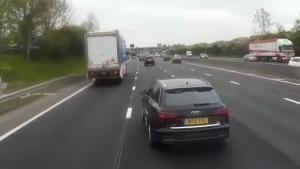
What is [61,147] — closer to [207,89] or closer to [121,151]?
[121,151]

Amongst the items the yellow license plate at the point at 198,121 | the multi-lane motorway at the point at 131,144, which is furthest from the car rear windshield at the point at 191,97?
the multi-lane motorway at the point at 131,144

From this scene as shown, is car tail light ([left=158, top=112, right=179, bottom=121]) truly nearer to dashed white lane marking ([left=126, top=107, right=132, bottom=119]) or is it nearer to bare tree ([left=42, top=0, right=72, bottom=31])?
dashed white lane marking ([left=126, top=107, right=132, bottom=119])

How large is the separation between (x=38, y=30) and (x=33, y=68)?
8.03 metres

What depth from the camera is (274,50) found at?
217ft

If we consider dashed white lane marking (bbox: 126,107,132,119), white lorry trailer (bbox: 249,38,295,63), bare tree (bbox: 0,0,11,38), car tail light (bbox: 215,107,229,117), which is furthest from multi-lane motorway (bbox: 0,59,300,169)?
white lorry trailer (bbox: 249,38,295,63)

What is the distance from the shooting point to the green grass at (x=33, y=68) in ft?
138

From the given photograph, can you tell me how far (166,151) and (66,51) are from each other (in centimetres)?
5025

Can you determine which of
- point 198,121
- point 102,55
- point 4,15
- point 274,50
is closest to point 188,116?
point 198,121

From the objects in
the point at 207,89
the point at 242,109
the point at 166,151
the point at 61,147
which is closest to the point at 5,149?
the point at 61,147

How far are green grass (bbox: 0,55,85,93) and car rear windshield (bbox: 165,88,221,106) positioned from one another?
95.0ft

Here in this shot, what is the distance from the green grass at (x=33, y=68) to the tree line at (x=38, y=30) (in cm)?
148

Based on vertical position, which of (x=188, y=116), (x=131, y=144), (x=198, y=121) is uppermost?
(x=188, y=116)

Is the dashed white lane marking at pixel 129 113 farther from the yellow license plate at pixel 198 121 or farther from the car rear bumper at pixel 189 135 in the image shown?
the yellow license plate at pixel 198 121

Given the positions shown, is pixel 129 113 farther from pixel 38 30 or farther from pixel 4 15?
pixel 38 30
